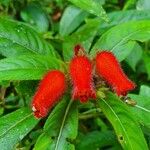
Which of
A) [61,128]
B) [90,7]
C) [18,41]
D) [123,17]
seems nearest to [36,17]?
[123,17]

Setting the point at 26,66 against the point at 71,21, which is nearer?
the point at 26,66

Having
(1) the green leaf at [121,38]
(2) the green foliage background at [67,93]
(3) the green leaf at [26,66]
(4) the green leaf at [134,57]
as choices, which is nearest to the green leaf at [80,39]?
(2) the green foliage background at [67,93]

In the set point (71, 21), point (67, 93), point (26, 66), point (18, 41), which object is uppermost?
point (71, 21)

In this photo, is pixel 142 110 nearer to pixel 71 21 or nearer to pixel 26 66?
pixel 26 66

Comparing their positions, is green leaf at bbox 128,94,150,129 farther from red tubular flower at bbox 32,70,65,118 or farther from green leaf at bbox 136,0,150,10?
green leaf at bbox 136,0,150,10

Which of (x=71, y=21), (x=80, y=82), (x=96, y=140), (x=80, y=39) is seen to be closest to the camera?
(x=80, y=82)

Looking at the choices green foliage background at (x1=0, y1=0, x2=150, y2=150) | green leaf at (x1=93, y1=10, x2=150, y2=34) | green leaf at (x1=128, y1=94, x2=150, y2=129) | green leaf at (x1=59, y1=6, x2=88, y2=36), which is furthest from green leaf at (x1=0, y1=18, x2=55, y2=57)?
green leaf at (x1=59, y1=6, x2=88, y2=36)

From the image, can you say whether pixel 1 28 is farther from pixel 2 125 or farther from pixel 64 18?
pixel 64 18

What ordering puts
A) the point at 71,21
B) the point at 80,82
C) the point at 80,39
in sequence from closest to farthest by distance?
the point at 80,82, the point at 80,39, the point at 71,21
